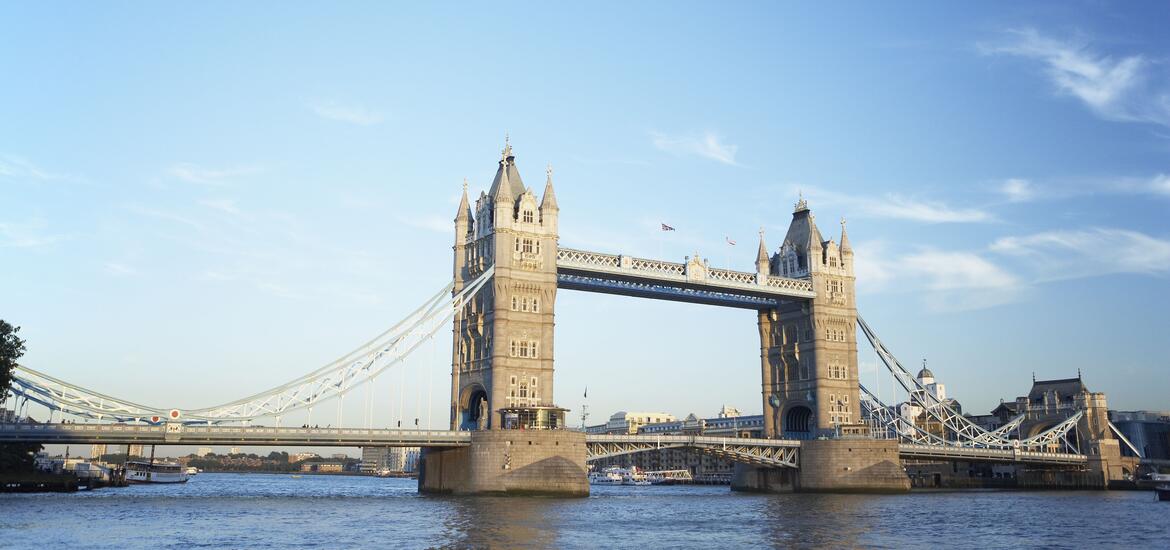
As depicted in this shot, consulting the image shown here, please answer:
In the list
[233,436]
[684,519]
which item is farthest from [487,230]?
[684,519]

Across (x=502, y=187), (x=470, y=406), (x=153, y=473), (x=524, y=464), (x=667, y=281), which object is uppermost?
(x=502, y=187)

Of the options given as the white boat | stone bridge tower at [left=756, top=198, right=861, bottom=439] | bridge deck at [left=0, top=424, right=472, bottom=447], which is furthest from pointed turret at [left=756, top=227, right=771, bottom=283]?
the white boat

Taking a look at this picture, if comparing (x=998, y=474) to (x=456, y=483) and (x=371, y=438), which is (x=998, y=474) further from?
(x=371, y=438)

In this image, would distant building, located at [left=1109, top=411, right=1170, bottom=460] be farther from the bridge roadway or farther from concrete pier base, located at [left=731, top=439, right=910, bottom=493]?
the bridge roadway

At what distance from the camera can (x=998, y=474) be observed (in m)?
166

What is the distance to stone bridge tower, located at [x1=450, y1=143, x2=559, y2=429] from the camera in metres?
98.5

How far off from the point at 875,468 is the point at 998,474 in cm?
6404

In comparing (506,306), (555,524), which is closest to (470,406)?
(506,306)

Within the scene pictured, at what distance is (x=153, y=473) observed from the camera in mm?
173875

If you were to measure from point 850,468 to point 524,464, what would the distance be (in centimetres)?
4069

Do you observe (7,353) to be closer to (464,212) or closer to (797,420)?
(464,212)

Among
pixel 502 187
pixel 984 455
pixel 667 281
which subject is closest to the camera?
pixel 502 187

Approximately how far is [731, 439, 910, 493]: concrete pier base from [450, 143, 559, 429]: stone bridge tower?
33021 millimetres

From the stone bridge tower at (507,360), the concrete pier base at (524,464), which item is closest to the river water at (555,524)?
the concrete pier base at (524,464)
